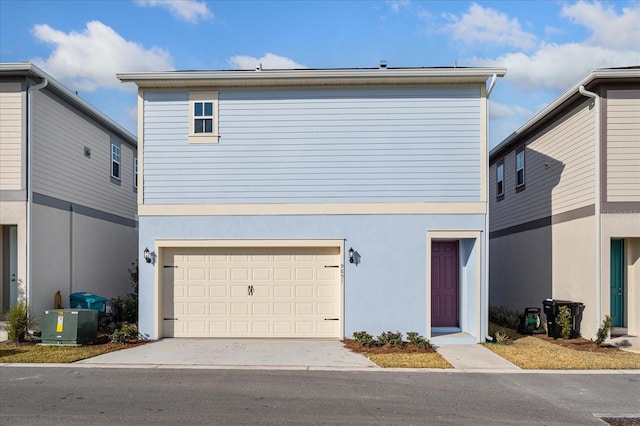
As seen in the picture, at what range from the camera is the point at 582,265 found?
13.0 m

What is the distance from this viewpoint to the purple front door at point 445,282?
13320 millimetres

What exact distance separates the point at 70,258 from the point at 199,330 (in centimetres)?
481

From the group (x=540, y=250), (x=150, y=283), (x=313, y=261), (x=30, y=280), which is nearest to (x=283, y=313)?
(x=313, y=261)

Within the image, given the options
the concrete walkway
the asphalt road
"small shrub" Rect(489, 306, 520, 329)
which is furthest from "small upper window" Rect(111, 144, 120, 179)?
"small shrub" Rect(489, 306, 520, 329)

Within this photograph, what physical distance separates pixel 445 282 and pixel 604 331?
3.66 metres

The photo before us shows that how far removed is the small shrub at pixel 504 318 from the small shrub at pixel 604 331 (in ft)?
9.58

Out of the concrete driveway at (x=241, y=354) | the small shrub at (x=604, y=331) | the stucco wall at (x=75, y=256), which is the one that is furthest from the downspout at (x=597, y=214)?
the stucco wall at (x=75, y=256)

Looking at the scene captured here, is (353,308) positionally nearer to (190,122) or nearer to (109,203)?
(190,122)

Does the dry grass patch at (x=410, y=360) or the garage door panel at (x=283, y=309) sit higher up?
the garage door panel at (x=283, y=309)

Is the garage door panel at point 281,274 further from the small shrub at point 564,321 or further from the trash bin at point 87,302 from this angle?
the small shrub at point 564,321

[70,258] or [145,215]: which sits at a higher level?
[145,215]

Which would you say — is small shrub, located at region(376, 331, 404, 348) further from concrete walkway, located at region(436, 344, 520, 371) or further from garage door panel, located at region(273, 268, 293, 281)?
garage door panel, located at region(273, 268, 293, 281)

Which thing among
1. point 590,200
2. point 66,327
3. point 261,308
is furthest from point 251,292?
point 590,200

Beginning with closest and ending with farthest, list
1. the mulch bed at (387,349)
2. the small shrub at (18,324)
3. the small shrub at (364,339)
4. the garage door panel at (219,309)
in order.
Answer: the mulch bed at (387,349)
the small shrub at (364,339)
the small shrub at (18,324)
the garage door panel at (219,309)
